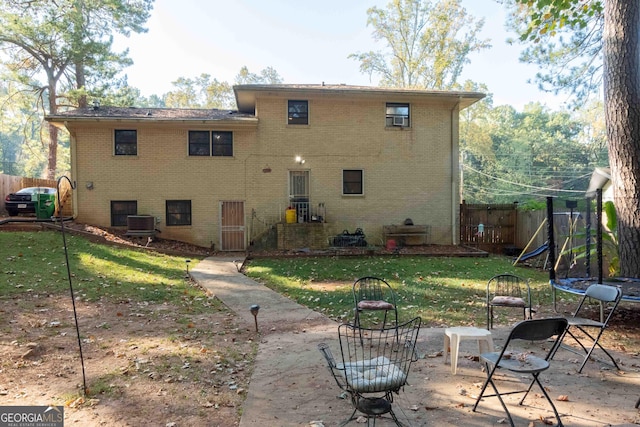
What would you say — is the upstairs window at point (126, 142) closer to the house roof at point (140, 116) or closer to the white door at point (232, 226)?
the house roof at point (140, 116)

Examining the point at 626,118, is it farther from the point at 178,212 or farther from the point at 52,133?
the point at 52,133

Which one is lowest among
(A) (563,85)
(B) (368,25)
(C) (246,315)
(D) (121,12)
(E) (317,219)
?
(C) (246,315)

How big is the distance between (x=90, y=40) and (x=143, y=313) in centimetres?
2295

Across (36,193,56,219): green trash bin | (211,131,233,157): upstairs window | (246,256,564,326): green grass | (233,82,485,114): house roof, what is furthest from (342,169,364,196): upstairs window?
(36,193,56,219): green trash bin

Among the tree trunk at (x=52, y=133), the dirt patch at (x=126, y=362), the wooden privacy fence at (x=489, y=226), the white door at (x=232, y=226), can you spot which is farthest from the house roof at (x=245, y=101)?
the tree trunk at (x=52, y=133)

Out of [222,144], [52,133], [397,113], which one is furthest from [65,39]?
[397,113]

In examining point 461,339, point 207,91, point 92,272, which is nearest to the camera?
point 461,339

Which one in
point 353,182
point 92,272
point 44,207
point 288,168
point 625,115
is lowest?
point 92,272

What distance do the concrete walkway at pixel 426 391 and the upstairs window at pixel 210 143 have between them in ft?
38.9

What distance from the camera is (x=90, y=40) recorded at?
77.0 feet

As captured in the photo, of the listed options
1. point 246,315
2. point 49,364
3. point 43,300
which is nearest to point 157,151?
point 43,300

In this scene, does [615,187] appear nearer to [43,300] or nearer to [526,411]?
[526,411]

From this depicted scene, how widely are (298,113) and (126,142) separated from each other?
7322 millimetres

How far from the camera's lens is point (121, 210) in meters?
16.1
